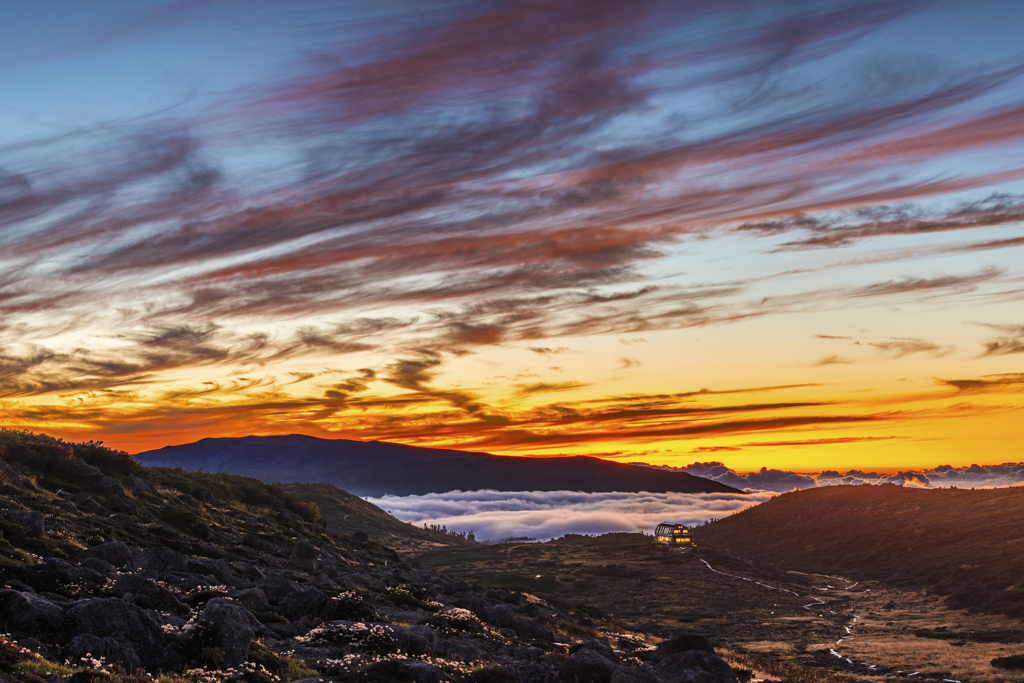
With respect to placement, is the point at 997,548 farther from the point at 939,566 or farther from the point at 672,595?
the point at 672,595

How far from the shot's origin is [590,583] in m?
85.9

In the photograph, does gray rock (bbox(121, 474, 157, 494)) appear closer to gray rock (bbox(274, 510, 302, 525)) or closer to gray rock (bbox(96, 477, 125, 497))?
gray rock (bbox(96, 477, 125, 497))

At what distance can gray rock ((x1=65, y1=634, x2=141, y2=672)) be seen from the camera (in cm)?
1412

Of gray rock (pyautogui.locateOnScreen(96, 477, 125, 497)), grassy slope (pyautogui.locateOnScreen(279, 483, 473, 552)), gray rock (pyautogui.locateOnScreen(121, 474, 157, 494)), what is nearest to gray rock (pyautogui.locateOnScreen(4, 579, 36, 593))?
gray rock (pyautogui.locateOnScreen(96, 477, 125, 497))

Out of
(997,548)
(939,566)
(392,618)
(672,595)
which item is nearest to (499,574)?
(672,595)

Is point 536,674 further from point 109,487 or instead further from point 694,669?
point 109,487

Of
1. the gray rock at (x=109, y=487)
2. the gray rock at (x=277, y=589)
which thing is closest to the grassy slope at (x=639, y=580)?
the gray rock at (x=277, y=589)

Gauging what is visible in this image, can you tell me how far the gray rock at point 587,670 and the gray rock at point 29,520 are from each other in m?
18.4

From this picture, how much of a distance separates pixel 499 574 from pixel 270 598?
7326cm

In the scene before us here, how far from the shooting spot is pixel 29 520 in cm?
2297

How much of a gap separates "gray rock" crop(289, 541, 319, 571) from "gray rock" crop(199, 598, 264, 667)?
17.1 meters

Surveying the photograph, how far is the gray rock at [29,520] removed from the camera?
2247cm

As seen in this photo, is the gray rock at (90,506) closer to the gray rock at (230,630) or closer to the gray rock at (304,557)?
the gray rock at (304,557)

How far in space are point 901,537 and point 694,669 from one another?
90463mm
